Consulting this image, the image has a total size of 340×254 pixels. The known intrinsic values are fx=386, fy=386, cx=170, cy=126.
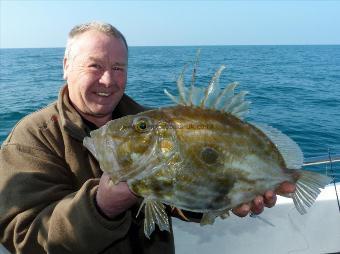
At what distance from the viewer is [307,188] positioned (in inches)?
110

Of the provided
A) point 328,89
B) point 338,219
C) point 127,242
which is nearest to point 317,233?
point 338,219

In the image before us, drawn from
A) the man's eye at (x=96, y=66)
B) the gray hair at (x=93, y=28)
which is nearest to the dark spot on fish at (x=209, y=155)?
Answer: the man's eye at (x=96, y=66)

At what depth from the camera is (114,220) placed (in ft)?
8.53

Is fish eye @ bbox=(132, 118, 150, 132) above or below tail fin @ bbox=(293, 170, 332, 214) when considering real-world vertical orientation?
above

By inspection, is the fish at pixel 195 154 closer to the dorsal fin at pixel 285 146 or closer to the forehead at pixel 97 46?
the dorsal fin at pixel 285 146

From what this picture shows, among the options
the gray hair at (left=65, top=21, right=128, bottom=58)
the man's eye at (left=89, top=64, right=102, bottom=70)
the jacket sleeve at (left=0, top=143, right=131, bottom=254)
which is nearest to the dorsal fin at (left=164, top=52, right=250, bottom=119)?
the jacket sleeve at (left=0, top=143, right=131, bottom=254)

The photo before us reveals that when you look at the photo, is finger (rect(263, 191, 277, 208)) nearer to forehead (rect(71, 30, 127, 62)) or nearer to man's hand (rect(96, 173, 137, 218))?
man's hand (rect(96, 173, 137, 218))

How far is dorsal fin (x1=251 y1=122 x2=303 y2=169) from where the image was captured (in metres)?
2.71

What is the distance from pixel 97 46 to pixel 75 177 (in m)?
1.26

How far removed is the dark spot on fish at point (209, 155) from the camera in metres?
2.39

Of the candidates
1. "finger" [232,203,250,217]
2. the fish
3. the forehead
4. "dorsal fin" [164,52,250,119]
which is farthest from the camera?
the forehead

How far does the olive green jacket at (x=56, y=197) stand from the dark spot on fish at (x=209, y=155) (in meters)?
0.74

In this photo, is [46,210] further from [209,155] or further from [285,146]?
[285,146]

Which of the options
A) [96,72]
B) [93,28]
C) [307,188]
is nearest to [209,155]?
[307,188]
